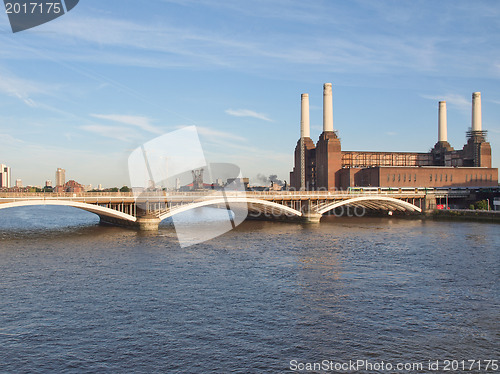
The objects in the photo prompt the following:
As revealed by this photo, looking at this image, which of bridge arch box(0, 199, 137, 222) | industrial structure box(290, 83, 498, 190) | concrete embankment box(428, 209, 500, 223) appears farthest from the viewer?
industrial structure box(290, 83, 498, 190)

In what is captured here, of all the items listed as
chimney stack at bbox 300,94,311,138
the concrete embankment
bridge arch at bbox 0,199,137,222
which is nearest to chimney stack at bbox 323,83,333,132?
chimney stack at bbox 300,94,311,138

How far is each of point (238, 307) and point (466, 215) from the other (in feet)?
239

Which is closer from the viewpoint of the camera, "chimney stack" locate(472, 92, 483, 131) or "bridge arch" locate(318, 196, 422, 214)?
"bridge arch" locate(318, 196, 422, 214)

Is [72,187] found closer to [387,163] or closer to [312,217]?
[387,163]

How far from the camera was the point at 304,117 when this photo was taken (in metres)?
116

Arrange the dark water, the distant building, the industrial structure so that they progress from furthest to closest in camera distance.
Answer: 1. the distant building
2. the industrial structure
3. the dark water

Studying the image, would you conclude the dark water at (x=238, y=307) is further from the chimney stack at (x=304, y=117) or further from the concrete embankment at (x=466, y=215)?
the chimney stack at (x=304, y=117)

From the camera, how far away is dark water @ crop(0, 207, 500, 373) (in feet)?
59.4

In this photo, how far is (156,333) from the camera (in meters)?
20.3

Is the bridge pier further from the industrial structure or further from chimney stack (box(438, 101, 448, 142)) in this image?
chimney stack (box(438, 101, 448, 142))

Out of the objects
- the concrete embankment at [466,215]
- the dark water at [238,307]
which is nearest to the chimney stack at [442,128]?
the concrete embankment at [466,215]

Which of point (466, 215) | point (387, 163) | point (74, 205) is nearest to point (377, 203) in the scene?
point (466, 215)

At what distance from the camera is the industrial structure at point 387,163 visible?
10681 cm

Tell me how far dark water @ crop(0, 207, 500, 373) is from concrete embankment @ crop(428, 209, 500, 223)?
40752 millimetres
